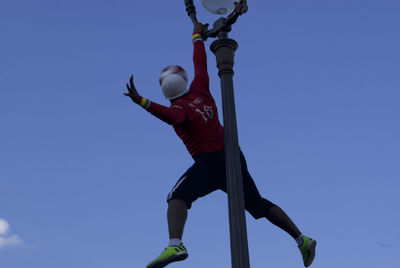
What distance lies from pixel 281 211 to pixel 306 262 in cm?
53

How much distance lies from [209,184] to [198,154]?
311mm

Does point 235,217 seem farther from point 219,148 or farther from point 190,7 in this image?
point 190,7

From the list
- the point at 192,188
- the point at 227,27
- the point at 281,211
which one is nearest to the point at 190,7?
the point at 227,27

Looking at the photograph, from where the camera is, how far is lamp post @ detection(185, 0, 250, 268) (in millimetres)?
3875

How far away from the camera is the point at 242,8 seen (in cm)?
455

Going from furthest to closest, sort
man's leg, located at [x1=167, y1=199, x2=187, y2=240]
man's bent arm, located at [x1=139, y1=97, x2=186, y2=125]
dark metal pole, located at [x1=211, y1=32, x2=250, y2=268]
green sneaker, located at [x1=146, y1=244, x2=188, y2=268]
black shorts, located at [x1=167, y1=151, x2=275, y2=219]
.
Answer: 1. black shorts, located at [x1=167, y1=151, x2=275, y2=219]
2. man's bent arm, located at [x1=139, y1=97, x2=186, y2=125]
3. man's leg, located at [x1=167, y1=199, x2=187, y2=240]
4. green sneaker, located at [x1=146, y1=244, x2=188, y2=268]
5. dark metal pole, located at [x1=211, y1=32, x2=250, y2=268]

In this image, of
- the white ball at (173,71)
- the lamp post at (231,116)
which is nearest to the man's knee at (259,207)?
the lamp post at (231,116)

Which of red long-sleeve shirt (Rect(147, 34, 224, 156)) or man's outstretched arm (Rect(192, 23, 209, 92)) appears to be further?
man's outstretched arm (Rect(192, 23, 209, 92))

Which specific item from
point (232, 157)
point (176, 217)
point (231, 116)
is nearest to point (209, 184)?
point (176, 217)

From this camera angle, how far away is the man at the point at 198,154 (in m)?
4.51

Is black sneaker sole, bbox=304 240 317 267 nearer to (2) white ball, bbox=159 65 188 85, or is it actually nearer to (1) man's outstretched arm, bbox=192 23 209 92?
(1) man's outstretched arm, bbox=192 23 209 92

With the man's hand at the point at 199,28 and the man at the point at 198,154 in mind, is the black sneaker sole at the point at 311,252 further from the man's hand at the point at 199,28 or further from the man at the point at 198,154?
the man's hand at the point at 199,28

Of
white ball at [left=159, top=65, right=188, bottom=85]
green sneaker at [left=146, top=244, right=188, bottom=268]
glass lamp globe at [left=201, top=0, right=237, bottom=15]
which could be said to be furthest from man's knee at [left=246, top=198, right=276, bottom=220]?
glass lamp globe at [left=201, top=0, right=237, bottom=15]

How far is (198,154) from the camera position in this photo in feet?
16.0
